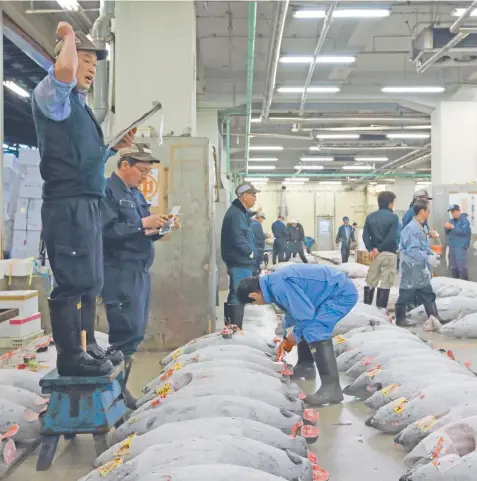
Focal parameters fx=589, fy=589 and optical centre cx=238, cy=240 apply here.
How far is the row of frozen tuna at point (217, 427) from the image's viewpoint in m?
2.35

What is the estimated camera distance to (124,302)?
3.80 meters

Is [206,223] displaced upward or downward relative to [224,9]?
downward

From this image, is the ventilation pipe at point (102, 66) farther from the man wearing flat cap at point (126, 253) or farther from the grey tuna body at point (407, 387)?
the grey tuna body at point (407, 387)

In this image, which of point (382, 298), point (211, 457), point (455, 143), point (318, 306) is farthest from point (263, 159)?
point (211, 457)

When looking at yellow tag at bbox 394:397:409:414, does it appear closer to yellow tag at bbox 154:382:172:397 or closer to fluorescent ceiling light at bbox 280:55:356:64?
yellow tag at bbox 154:382:172:397

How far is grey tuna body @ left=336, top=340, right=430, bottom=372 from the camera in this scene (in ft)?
16.3

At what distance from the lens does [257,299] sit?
13.7ft

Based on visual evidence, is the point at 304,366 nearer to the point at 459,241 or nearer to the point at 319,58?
the point at 319,58

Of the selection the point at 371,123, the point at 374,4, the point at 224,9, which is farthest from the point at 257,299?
the point at 371,123

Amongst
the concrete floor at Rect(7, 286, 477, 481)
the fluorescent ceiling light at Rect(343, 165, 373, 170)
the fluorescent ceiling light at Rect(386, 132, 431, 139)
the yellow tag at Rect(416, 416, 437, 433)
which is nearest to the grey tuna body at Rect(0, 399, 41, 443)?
the concrete floor at Rect(7, 286, 477, 481)

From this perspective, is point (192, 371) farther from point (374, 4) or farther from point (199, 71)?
point (199, 71)

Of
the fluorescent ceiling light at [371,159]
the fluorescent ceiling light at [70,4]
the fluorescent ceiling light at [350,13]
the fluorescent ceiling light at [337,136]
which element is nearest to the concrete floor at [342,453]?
the fluorescent ceiling light at [350,13]

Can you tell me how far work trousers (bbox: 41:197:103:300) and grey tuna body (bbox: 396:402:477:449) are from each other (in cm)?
197

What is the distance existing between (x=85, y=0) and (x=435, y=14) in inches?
248
